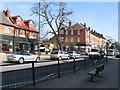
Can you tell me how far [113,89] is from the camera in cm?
1195

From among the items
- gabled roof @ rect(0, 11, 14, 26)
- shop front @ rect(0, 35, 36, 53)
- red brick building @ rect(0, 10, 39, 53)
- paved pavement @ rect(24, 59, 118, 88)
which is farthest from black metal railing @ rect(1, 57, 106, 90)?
gabled roof @ rect(0, 11, 14, 26)

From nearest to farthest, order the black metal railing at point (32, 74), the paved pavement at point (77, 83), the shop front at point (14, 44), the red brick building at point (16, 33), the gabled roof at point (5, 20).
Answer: the black metal railing at point (32, 74), the paved pavement at point (77, 83), the shop front at point (14, 44), the red brick building at point (16, 33), the gabled roof at point (5, 20)

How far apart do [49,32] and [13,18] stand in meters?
8.72

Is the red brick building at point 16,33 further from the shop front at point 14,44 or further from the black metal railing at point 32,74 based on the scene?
the black metal railing at point 32,74

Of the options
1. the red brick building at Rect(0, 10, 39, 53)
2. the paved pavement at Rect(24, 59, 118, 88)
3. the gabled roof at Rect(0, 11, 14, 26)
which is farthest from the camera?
the gabled roof at Rect(0, 11, 14, 26)

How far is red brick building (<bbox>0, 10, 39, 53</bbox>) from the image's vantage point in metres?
52.3

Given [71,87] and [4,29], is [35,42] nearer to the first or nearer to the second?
[4,29]

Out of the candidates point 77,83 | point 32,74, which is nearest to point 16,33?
point 77,83

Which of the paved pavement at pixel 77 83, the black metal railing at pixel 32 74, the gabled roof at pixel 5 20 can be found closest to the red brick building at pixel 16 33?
the gabled roof at pixel 5 20

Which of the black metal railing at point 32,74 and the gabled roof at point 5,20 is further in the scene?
the gabled roof at point 5,20

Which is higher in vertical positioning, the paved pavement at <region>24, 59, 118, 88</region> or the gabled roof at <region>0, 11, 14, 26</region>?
the gabled roof at <region>0, 11, 14, 26</region>

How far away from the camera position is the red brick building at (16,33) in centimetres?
5234

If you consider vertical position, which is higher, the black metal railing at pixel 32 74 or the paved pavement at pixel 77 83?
the black metal railing at pixel 32 74

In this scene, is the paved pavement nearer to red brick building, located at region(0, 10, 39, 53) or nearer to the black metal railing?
the black metal railing
